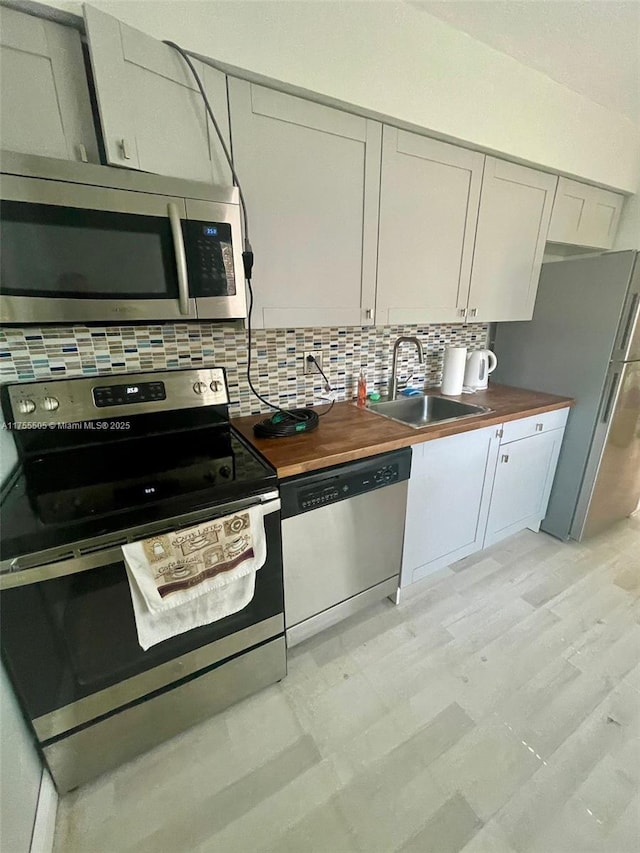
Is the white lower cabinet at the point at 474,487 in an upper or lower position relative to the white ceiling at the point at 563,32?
lower

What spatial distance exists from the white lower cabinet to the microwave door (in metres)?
1.16

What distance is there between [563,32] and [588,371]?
1.49m

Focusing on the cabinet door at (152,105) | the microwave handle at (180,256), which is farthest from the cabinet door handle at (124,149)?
the microwave handle at (180,256)

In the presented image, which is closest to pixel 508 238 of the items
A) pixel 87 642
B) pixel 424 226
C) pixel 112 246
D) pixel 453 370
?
pixel 424 226

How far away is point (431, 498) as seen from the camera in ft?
5.44

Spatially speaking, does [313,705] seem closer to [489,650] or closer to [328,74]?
[489,650]

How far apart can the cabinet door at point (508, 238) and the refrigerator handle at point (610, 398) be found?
0.60 m

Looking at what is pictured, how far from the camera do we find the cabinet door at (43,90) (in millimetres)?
850

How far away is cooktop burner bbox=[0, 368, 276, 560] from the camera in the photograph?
90 centimetres

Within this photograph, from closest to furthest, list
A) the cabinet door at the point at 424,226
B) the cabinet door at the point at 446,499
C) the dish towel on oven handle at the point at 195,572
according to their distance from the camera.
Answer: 1. the dish towel on oven handle at the point at 195,572
2. the cabinet door at the point at 424,226
3. the cabinet door at the point at 446,499

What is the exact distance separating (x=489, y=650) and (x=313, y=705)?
818mm

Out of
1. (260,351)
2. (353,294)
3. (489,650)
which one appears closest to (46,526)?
(260,351)

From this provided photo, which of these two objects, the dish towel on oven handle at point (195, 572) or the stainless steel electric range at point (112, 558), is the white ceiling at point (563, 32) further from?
the dish towel on oven handle at point (195, 572)

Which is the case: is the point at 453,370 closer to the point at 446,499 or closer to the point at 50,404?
the point at 446,499
